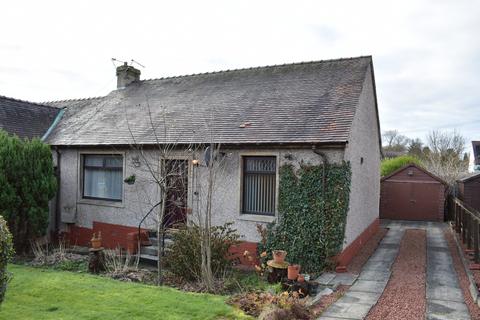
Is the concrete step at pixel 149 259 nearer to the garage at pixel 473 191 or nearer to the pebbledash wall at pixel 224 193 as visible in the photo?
the pebbledash wall at pixel 224 193

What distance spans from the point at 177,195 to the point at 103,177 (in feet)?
10.4

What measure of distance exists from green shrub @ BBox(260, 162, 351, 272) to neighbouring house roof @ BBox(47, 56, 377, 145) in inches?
36.5

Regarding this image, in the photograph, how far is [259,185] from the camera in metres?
11.0

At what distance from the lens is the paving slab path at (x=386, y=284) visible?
676 centimetres

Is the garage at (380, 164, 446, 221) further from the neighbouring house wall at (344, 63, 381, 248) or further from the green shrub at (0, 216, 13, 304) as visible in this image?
the green shrub at (0, 216, 13, 304)

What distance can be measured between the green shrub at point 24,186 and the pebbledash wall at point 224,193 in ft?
4.74

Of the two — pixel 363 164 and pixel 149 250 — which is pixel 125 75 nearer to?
pixel 149 250

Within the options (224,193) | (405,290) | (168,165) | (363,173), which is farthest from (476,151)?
(168,165)

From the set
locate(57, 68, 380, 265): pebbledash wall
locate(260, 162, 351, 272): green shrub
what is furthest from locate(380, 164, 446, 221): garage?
locate(260, 162, 351, 272): green shrub

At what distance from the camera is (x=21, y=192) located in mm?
12023

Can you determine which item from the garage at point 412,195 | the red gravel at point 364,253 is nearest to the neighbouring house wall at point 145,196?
the red gravel at point 364,253

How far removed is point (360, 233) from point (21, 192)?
10812mm

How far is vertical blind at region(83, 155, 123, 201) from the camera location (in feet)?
44.2

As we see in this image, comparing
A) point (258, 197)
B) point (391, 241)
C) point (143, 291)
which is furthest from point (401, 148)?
point (143, 291)
